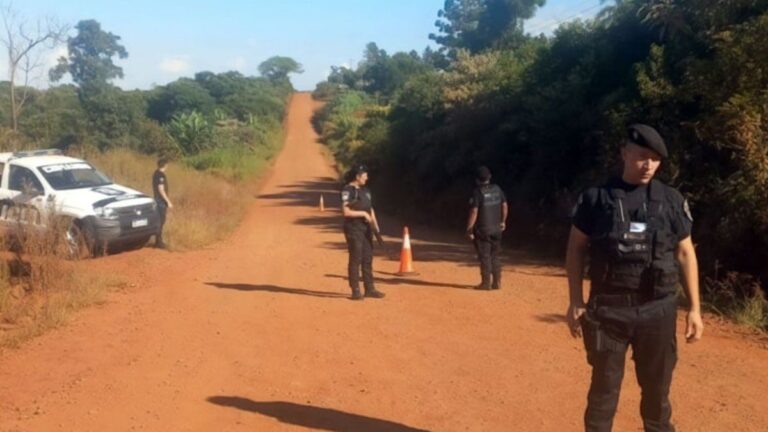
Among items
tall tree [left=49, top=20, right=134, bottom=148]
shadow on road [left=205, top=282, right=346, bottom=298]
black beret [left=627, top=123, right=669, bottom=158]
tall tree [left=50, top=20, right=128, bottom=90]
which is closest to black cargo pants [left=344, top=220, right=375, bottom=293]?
shadow on road [left=205, top=282, right=346, bottom=298]

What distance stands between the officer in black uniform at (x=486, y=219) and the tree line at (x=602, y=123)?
2584 mm

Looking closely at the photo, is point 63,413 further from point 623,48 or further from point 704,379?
point 623,48

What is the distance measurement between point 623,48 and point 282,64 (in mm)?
123296

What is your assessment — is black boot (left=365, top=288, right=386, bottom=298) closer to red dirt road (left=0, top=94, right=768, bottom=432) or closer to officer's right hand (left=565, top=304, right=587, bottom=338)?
red dirt road (left=0, top=94, right=768, bottom=432)

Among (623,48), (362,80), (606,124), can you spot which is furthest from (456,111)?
(362,80)

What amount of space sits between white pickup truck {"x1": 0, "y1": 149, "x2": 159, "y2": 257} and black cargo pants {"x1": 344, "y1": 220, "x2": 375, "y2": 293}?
540 centimetres

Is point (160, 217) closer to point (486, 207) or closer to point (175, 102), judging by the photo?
point (486, 207)

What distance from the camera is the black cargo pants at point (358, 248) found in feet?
37.4

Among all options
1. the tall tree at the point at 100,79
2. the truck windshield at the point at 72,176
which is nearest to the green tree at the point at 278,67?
the tall tree at the point at 100,79

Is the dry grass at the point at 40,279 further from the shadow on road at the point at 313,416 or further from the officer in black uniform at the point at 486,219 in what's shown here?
the officer in black uniform at the point at 486,219

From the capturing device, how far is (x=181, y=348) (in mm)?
9109

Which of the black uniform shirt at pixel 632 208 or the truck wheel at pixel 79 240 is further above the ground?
the black uniform shirt at pixel 632 208

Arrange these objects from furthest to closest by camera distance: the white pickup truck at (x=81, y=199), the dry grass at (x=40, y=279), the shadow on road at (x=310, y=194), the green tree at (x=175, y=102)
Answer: the green tree at (x=175, y=102), the shadow on road at (x=310, y=194), the white pickup truck at (x=81, y=199), the dry grass at (x=40, y=279)

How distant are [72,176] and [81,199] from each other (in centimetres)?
124
